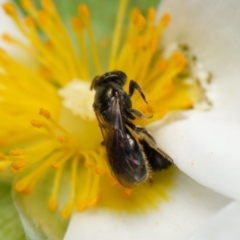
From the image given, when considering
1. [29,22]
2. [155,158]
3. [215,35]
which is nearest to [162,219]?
[155,158]

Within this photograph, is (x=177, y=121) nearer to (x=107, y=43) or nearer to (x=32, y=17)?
(x=107, y=43)

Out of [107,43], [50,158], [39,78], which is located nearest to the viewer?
[50,158]

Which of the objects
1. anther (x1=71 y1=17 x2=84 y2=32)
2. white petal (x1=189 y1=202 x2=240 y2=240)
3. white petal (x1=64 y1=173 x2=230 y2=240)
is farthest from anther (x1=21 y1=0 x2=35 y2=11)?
white petal (x1=189 y1=202 x2=240 y2=240)

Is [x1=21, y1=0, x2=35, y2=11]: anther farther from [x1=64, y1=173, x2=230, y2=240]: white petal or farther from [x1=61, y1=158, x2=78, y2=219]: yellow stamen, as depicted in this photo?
[x1=64, y1=173, x2=230, y2=240]: white petal

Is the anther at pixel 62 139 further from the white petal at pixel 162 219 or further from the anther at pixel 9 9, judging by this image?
the anther at pixel 9 9

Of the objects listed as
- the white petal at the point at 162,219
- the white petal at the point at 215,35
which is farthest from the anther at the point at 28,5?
the white petal at the point at 162,219

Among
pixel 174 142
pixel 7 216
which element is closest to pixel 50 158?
pixel 7 216
